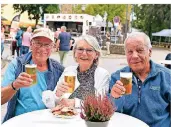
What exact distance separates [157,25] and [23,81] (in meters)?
0.82

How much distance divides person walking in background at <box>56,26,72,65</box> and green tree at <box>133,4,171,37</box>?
36 cm

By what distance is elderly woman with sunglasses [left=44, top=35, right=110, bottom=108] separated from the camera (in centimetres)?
172

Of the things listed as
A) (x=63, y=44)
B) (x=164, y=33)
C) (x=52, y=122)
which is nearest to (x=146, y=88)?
(x=164, y=33)

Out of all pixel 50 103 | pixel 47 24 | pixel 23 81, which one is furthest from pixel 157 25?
pixel 23 81

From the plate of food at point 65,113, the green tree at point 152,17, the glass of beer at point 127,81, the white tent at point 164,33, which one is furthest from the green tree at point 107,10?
the plate of food at point 65,113

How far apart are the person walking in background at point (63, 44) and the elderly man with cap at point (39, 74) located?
0.08m

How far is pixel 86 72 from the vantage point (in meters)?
1.78

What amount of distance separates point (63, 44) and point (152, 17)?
0.52 metres

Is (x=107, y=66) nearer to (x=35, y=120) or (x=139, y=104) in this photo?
(x=139, y=104)

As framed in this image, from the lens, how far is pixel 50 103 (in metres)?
1.69

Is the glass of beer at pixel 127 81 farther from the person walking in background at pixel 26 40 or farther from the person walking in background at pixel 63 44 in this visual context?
the person walking in background at pixel 26 40

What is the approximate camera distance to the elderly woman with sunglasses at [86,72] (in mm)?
1718

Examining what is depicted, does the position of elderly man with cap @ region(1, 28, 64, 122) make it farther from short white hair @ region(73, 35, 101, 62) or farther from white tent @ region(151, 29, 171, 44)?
white tent @ region(151, 29, 171, 44)

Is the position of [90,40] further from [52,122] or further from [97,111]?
[97,111]
